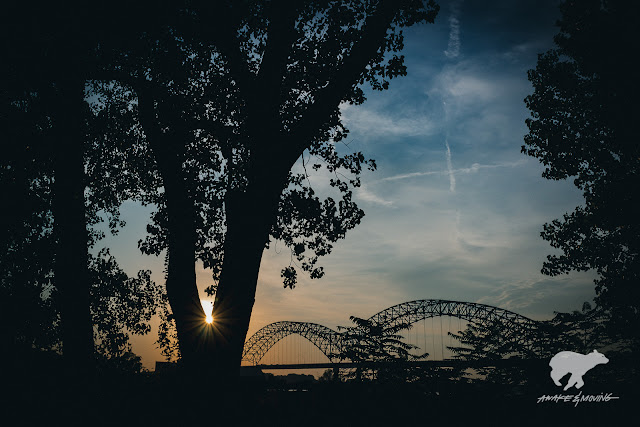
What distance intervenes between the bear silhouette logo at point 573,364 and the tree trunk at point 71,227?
7.17 meters

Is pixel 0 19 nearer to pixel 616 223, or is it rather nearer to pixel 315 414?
pixel 315 414

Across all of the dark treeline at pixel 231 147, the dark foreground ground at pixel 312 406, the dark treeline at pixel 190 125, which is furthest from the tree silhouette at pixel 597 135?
the dark foreground ground at pixel 312 406

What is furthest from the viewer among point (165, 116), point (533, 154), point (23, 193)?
point (533, 154)

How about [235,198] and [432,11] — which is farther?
[432,11]

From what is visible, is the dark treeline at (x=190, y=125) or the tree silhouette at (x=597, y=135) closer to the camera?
the dark treeline at (x=190, y=125)

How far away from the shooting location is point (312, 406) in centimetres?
383

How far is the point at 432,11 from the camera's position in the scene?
34.6 ft

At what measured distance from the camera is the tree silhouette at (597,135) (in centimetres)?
1459

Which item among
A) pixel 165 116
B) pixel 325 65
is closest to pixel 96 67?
pixel 165 116

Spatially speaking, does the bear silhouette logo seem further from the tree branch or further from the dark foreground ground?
the tree branch

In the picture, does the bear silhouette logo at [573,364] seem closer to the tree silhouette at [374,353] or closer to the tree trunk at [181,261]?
the tree silhouette at [374,353]

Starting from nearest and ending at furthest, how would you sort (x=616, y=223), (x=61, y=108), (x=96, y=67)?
(x=61, y=108) < (x=96, y=67) < (x=616, y=223)

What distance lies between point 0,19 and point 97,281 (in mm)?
18029

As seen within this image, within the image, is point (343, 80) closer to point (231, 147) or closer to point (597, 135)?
point (231, 147)
